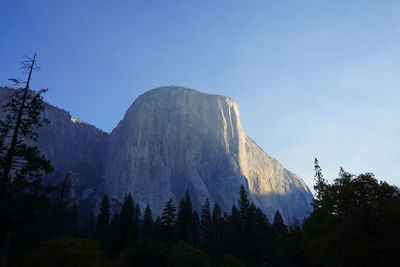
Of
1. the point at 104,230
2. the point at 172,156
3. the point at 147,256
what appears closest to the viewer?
the point at 147,256

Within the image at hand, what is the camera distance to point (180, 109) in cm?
16488

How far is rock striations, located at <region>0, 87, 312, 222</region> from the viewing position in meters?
143

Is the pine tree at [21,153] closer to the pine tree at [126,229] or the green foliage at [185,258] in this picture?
the green foliage at [185,258]

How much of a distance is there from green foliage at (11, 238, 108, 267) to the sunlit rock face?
106861 millimetres

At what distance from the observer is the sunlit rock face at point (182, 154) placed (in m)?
142

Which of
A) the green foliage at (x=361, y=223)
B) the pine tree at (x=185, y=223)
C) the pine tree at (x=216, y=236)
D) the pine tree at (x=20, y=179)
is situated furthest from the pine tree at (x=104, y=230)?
the green foliage at (x=361, y=223)

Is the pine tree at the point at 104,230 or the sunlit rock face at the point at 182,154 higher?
the sunlit rock face at the point at 182,154

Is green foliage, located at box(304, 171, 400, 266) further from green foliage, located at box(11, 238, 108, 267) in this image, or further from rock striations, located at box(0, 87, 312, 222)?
rock striations, located at box(0, 87, 312, 222)

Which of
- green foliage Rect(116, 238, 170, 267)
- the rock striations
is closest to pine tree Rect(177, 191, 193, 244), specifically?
green foliage Rect(116, 238, 170, 267)

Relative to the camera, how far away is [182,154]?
15400 cm

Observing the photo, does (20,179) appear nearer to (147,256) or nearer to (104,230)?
(147,256)

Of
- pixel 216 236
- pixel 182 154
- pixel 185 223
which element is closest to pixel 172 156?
pixel 182 154

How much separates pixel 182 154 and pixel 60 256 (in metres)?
130

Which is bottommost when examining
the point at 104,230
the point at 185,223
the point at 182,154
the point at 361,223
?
the point at 361,223
